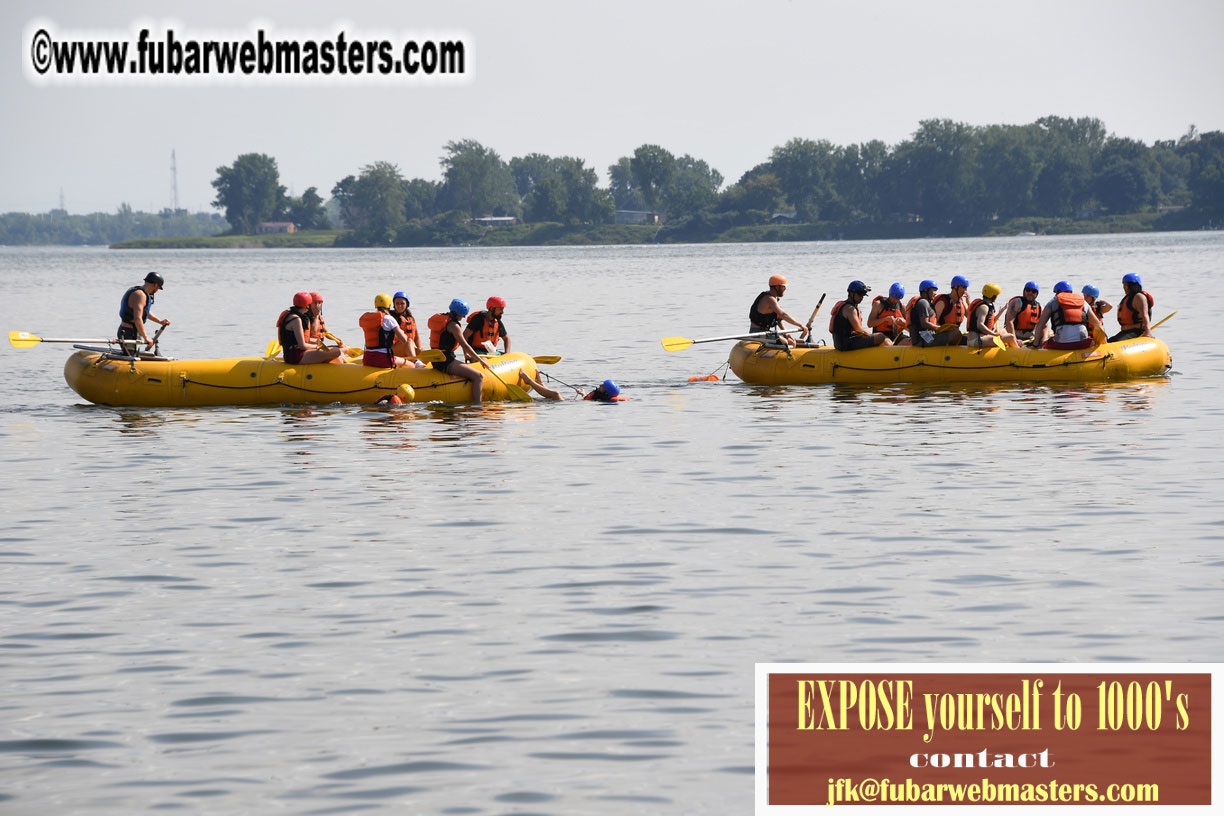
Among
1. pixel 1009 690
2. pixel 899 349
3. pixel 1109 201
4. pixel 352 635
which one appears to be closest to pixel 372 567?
pixel 352 635

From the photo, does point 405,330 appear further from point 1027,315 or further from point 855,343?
point 1027,315

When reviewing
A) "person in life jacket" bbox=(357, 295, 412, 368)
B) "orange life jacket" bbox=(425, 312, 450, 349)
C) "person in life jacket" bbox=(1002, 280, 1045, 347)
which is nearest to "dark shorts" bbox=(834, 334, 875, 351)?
"person in life jacket" bbox=(1002, 280, 1045, 347)

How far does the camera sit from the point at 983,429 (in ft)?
56.7

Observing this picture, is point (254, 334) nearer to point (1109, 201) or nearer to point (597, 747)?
point (597, 747)

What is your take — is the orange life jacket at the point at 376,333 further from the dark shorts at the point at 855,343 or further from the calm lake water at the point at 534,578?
the dark shorts at the point at 855,343

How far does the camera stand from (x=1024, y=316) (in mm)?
22375

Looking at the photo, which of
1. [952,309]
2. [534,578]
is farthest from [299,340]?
[534,578]

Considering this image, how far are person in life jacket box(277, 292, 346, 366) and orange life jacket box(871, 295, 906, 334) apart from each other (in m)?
7.42

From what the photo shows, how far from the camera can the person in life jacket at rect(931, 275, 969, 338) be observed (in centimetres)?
2127

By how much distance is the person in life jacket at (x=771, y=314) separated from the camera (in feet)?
71.6

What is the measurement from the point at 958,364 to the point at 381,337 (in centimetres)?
775

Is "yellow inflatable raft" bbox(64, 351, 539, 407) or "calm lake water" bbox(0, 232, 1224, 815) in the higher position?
"yellow inflatable raft" bbox(64, 351, 539, 407)

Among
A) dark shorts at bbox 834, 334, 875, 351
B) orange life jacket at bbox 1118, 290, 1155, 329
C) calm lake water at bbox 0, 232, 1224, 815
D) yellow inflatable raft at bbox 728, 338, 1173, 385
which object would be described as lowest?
calm lake water at bbox 0, 232, 1224, 815

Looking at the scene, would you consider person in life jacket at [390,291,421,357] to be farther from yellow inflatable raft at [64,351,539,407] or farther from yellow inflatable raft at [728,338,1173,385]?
yellow inflatable raft at [728,338,1173,385]
